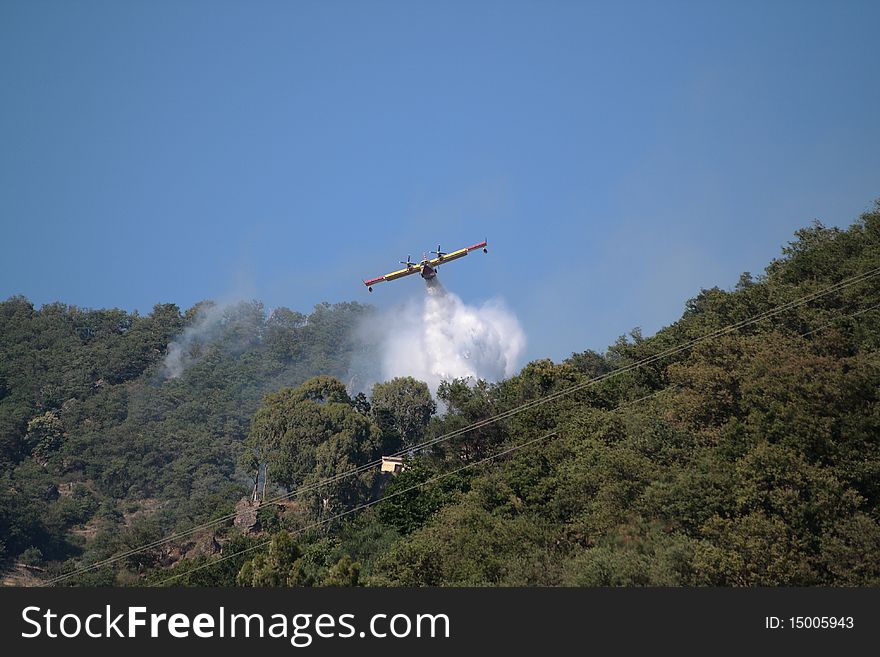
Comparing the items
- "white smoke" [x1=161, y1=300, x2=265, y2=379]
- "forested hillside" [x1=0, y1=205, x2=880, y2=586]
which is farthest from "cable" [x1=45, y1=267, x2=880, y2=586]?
"white smoke" [x1=161, y1=300, x2=265, y2=379]

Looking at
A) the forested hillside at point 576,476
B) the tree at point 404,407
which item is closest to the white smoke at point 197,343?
the forested hillside at point 576,476

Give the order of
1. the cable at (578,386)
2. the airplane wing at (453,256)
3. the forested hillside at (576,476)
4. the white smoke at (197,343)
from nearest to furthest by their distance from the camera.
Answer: the forested hillside at (576,476), the cable at (578,386), the airplane wing at (453,256), the white smoke at (197,343)

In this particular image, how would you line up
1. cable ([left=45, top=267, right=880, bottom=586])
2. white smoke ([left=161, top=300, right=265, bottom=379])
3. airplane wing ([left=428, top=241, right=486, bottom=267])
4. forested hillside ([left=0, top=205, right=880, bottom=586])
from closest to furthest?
forested hillside ([left=0, top=205, right=880, bottom=586]) → cable ([left=45, top=267, right=880, bottom=586]) → airplane wing ([left=428, top=241, right=486, bottom=267]) → white smoke ([left=161, top=300, right=265, bottom=379])

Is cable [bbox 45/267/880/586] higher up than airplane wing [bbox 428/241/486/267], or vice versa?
airplane wing [bbox 428/241/486/267]

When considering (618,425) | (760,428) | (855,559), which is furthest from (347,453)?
(855,559)

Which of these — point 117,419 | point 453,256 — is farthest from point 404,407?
point 117,419

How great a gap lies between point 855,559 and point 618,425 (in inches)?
818

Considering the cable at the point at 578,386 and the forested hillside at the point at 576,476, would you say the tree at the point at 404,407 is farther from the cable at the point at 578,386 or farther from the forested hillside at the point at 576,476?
the cable at the point at 578,386

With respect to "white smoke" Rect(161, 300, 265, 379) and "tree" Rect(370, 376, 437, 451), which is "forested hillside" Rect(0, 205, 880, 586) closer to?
"tree" Rect(370, 376, 437, 451)

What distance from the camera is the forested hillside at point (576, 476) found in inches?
1732

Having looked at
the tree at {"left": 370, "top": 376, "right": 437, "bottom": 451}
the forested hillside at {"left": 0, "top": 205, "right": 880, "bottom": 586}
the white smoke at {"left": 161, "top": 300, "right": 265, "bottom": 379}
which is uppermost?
the white smoke at {"left": 161, "top": 300, "right": 265, "bottom": 379}

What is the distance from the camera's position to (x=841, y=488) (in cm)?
4350

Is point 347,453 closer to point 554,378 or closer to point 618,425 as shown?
point 554,378

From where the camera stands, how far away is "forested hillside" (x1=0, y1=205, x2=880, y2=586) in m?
44.0
